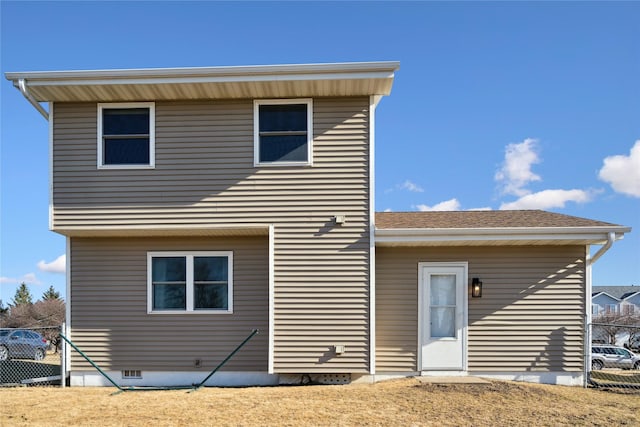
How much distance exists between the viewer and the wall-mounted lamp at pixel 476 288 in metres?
8.73

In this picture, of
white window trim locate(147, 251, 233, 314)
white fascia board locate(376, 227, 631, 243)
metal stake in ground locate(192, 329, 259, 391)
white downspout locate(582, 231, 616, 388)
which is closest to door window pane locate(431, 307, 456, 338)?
white fascia board locate(376, 227, 631, 243)

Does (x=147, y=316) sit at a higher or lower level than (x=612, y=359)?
higher

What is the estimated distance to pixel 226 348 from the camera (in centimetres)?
858

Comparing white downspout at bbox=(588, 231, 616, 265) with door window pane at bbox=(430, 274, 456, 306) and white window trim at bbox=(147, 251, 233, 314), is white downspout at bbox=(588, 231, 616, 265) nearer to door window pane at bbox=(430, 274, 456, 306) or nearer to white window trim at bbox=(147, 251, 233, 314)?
door window pane at bbox=(430, 274, 456, 306)

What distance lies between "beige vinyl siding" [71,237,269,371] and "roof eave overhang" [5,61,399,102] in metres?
2.57

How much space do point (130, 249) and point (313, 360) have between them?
150 inches

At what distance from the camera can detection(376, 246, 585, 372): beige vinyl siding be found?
342 inches

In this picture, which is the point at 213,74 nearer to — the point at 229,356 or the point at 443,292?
the point at 229,356

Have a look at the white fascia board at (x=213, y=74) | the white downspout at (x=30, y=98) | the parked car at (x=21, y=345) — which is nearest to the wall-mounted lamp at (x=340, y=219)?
the white fascia board at (x=213, y=74)

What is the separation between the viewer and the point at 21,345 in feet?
47.2

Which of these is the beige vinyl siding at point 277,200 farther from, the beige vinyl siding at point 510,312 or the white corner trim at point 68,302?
the beige vinyl siding at point 510,312

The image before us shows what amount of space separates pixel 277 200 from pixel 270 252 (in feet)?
2.94

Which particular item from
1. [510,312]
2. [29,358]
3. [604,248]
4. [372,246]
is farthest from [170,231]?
[29,358]

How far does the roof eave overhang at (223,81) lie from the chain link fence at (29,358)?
428 centimetres
